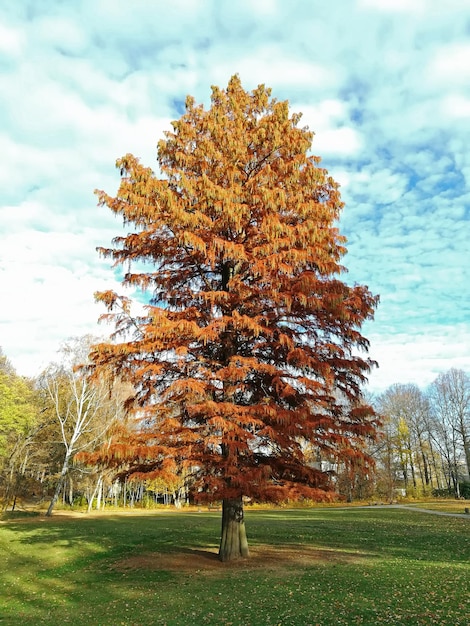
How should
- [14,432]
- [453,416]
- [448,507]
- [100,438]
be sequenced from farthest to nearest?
[453,416] → [448,507] → [100,438] → [14,432]

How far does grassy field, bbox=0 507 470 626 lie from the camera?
7695 mm

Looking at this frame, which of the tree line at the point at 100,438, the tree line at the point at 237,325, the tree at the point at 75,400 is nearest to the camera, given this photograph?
the tree line at the point at 237,325

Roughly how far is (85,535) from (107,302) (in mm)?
13346

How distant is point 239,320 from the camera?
10.4 meters

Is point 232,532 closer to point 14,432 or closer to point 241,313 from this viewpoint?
point 241,313

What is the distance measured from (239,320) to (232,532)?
19.2 feet

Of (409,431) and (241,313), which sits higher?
(409,431)

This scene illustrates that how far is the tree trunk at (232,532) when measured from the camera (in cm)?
1153

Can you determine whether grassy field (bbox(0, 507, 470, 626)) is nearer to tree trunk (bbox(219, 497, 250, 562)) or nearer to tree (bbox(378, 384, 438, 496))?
tree trunk (bbox(219, 497, 250, 562))

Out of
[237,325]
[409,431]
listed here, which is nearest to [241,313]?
[237,325]

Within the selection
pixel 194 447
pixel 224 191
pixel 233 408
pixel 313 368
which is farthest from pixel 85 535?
pixel 224 191

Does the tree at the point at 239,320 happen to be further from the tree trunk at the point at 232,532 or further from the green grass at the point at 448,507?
the green grass at the point at 448,507

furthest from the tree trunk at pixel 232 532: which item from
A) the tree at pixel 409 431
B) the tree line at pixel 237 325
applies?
the tree at pixel 409 431

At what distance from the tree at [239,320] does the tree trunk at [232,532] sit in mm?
38
